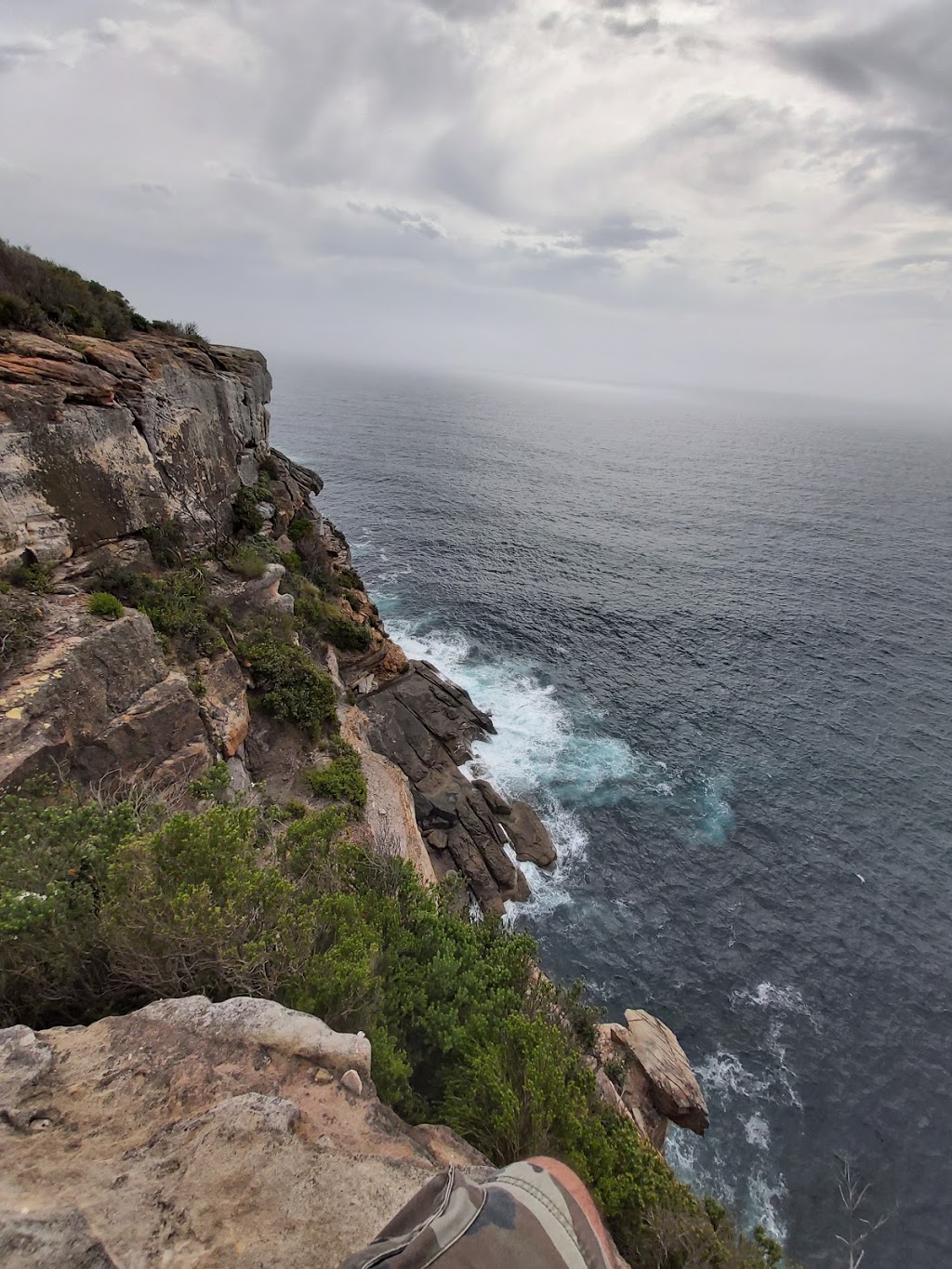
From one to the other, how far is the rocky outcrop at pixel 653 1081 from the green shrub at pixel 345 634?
22.0m

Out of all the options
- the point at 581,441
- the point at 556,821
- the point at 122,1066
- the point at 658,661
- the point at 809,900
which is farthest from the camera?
the point at 581,441

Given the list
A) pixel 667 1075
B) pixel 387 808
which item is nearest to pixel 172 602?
pixel 387 808

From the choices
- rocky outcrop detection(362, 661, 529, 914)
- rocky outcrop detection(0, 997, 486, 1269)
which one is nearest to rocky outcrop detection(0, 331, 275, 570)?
rocky outcrop detection(362, 661, 529, 914)

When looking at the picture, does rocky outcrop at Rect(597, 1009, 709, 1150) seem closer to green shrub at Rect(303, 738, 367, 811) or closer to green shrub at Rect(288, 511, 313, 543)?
green shrub at Rect(303, 738, 367, 811)

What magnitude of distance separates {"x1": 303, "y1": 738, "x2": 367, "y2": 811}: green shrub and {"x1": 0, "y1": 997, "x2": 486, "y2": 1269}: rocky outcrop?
1376 centimetres

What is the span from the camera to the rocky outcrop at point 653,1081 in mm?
17062

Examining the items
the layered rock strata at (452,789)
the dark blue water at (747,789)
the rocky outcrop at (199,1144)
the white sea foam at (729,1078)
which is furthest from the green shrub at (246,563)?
the white sea foam at (729,1078)

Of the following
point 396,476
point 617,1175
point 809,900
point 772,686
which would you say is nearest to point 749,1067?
point 809,900

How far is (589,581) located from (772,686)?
75.0 ft

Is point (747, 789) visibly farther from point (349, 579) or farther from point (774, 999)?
point (349, 579)

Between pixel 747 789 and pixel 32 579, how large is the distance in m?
37.7

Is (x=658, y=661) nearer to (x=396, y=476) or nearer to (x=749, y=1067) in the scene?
(x=749, y=1067)

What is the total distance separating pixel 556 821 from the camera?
32.2 metres

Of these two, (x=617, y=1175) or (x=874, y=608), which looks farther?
(x=874, y=608)
